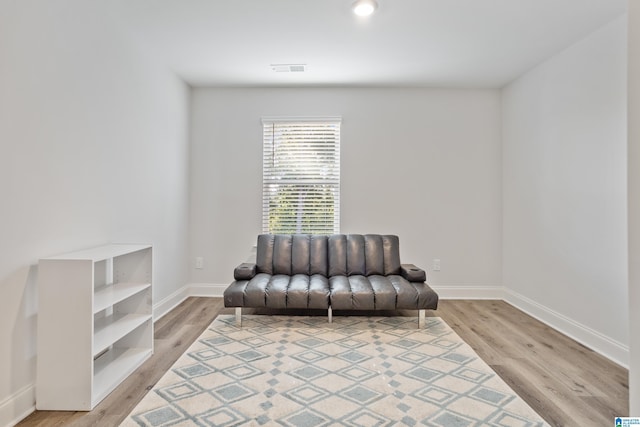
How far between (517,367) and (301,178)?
2975 millimetres

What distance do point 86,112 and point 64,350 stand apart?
1570 millimetres

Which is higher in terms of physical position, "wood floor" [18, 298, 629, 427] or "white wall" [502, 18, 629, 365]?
"white wall" [502, 18, 629, 365]

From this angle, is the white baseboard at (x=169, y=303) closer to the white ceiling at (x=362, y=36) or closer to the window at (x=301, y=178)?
the window at (x=301, y=178)

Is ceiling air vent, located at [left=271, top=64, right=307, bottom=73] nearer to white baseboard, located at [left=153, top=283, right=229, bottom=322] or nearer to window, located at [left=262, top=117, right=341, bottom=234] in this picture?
window, located at [left=262, top=117, right=341, bottom=234]

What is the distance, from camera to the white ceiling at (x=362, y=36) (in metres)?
2.58

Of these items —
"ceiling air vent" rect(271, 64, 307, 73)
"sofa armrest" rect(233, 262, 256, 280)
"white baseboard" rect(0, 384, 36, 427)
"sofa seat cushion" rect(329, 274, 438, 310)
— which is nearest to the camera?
"white baseboard" rect(0, 384, 36, 427)

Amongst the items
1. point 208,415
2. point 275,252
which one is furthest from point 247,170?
point 208,415

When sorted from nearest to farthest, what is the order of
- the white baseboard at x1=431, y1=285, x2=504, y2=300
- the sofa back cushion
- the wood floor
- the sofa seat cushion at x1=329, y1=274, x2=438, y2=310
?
the wood floor < the sofa seat cushion at x1=329, y1=274, x2=438, y2=310 < the sofa back cushion < the white baseboard at x1=431, y1=285, x2=504, y2=300

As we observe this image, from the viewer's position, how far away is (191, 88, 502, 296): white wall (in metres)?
4.32

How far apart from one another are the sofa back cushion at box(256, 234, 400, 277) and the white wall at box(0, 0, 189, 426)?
1206 mm

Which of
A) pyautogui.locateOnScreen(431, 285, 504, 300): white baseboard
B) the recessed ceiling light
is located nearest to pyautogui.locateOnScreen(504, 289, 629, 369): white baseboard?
pyautogui.locateOnScreen(431, 285, 504, 300): white baseboard

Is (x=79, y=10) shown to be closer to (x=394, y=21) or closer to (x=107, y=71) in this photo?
(x=107, y=71)

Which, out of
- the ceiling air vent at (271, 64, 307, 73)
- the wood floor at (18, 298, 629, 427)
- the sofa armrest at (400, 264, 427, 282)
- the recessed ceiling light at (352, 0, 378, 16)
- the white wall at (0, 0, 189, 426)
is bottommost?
the wood floor at (18, 298, 629, 427)

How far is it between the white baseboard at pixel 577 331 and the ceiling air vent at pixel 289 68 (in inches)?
141
